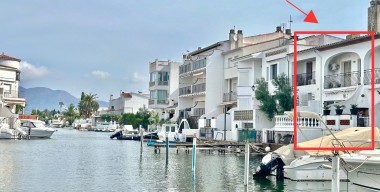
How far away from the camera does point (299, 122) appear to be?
43594mm

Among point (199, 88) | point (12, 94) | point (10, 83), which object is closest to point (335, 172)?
point (199, 88)

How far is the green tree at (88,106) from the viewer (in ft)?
637

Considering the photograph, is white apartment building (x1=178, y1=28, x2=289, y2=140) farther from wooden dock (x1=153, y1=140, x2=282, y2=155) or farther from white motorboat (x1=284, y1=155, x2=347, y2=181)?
white motorboat (x1=284, y1=155, x2=347, y2=181)

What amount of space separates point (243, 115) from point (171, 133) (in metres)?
13.8

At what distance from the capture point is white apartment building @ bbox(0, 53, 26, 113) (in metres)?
86.0

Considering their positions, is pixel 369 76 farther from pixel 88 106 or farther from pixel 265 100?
pixel 88 106

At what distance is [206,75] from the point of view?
73.1 metres

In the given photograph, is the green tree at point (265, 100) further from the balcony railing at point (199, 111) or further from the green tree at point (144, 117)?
the green tree at point (144, 117)

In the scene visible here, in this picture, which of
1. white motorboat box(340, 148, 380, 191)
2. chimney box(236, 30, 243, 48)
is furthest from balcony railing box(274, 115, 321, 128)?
chimney box(236, 30, 243, 48)

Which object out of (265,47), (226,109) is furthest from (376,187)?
(226,109)

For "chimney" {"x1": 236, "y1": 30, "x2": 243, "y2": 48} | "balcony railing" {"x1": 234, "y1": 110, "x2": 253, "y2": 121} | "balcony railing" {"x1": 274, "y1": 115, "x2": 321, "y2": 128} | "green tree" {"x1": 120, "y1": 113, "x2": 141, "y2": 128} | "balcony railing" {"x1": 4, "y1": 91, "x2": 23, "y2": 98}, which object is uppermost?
"chimney" {"x1": 236, "y1": 30, "x2": 243, "y2": 48}

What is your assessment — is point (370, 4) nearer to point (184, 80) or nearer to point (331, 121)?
point (331, 121)

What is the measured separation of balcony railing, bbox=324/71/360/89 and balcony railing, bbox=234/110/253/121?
10.5m

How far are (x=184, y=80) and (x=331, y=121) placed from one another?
144ft
